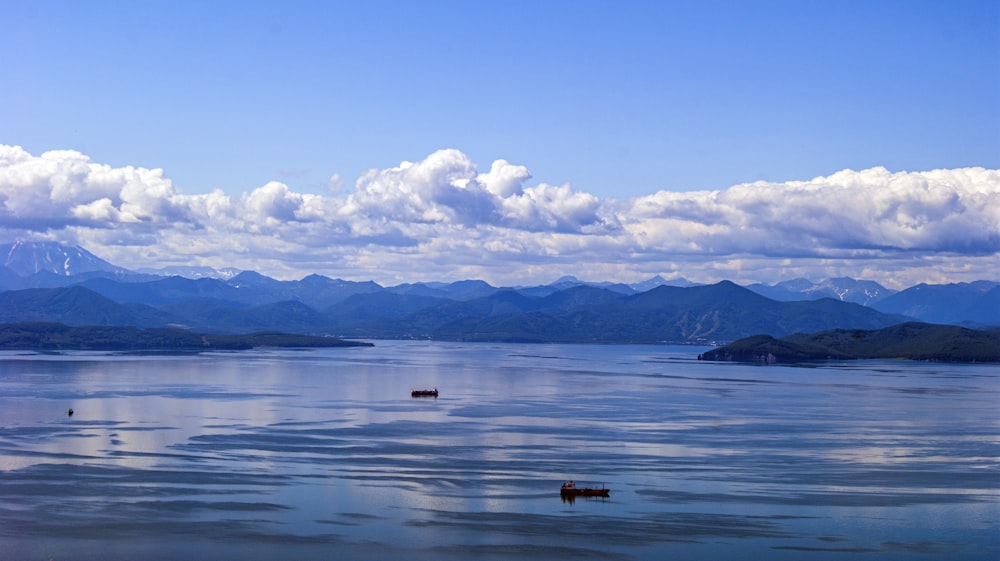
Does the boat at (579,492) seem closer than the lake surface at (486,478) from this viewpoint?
No

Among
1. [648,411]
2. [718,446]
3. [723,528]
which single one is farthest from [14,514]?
[648,411]

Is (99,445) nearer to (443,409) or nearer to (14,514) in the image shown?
(14,514)

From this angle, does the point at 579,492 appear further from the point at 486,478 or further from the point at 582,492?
the point at 486,478

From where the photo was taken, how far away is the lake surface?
4822 cm

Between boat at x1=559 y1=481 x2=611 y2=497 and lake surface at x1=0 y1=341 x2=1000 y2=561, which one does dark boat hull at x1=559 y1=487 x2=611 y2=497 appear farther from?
lake surface at x1=0 y1=341 x2=1000 y2=561

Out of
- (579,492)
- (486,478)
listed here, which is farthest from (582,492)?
(486,478)

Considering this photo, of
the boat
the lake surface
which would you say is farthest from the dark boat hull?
the lake surface

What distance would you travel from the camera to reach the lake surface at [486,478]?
48219 mm

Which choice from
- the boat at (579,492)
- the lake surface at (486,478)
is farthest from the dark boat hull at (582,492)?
the lake surface at (486,478)

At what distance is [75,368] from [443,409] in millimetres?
99548

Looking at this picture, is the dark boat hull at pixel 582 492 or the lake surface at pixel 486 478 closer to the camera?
the lake surface at pixel 486 478

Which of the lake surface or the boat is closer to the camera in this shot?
the lake surface

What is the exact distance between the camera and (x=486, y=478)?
210ft

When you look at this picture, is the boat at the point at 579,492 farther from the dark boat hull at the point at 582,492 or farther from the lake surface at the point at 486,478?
the lake surface at the point at 486,478
